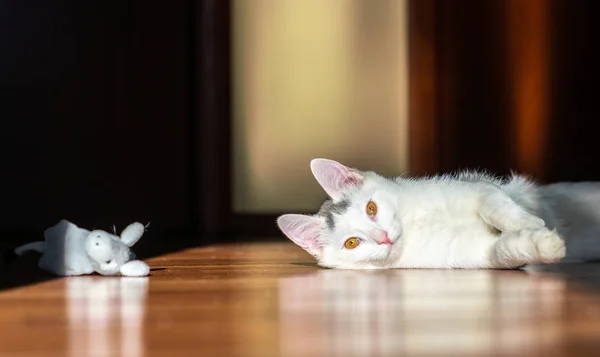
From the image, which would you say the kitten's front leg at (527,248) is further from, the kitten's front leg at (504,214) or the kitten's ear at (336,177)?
the kitten's ear at (336,177)

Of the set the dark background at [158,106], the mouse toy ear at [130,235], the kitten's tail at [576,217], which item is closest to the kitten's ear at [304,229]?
the mouse toy ear at [130,235]

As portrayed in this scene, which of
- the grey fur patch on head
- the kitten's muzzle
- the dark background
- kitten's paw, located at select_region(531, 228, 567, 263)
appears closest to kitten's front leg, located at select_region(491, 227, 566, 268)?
kitten's paw, located at select_region(531, 228, 567, 263)

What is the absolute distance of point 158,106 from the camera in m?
5.20

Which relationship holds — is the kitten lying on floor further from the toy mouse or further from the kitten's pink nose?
the toy mouse

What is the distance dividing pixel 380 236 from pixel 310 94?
3054 millimetres

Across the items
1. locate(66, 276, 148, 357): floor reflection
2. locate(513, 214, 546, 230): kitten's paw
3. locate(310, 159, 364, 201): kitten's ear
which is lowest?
locate(66, 276, 148, 357): floor reflection

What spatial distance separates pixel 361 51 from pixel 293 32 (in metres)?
0.43

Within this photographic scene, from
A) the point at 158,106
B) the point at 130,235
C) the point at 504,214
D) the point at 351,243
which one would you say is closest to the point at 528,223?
the point at 504,214

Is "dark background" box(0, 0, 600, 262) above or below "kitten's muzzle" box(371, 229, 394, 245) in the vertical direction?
above

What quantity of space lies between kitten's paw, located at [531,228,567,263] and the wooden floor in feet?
0.21

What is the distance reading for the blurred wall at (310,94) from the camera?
5133mm

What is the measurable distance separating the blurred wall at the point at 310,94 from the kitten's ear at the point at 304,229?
2646 mm

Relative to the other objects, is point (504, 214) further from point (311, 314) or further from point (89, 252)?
point (89, 252)

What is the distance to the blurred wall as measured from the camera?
513 cm
